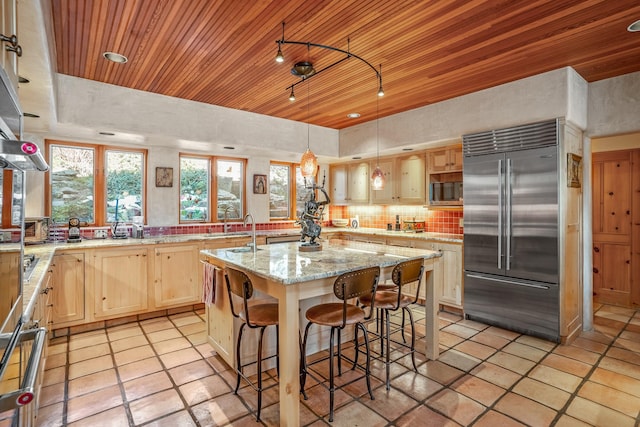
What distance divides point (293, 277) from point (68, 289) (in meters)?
2.95

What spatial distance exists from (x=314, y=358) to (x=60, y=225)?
346 centimetres

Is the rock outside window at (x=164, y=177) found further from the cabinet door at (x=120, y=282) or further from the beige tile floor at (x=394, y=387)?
the beige tile floor at (x=394, y=387)

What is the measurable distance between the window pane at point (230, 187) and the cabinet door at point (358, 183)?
1.97 meters

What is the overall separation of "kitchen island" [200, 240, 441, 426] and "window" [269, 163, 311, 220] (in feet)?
8.06

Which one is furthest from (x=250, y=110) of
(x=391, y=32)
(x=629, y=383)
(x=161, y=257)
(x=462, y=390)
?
(x=629, y=383)

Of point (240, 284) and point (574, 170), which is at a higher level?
point (574, 170)

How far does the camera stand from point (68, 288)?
3625 millimetres

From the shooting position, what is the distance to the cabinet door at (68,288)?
11.7ft

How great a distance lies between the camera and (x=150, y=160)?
4684 millimetres

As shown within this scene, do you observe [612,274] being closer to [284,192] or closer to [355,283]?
[355,283]

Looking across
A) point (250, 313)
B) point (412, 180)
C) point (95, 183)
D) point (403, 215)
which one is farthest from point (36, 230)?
point (403, 215)

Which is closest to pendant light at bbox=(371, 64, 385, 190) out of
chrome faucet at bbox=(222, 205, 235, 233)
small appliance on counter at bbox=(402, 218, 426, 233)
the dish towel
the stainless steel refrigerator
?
small appliance on counter at bbox=(402, 218, 426, 233)

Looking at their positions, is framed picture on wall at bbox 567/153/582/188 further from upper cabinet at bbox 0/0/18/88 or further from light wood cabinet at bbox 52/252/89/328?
light wood cabinet at bbox 52/252/89/328

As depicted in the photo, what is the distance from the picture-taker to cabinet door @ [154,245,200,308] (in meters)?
4.18
